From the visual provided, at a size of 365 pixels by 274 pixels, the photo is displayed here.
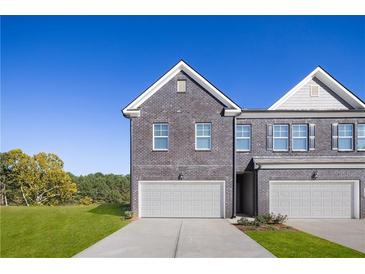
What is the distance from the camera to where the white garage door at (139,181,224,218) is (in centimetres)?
1653

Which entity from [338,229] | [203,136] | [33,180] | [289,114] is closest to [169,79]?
[203,136]

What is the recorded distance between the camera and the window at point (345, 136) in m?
17.3

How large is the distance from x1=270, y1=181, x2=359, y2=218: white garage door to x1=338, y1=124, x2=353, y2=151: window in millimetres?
2282

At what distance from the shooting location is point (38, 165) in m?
35.7

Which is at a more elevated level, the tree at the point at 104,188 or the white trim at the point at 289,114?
the white trim at the point at 289,114

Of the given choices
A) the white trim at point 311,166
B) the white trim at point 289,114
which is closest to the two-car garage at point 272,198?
the white trim at point 311,166

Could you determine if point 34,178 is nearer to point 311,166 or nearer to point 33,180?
point 33,180

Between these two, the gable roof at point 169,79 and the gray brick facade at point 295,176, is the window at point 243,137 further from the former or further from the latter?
the gray brick facade at point 295,176

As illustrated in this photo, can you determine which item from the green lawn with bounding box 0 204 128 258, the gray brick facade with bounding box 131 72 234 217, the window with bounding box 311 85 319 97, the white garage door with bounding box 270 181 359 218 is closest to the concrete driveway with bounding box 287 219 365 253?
the white garage door with bounding box 270 181 359 218

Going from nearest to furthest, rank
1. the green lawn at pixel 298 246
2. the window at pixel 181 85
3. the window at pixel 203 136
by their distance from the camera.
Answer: the green lawn at pixel 298 246, the window at pixel 203 136, the window at pixel 181 85

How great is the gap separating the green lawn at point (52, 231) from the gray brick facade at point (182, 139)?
2.96 metres

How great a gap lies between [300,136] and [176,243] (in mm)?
11285

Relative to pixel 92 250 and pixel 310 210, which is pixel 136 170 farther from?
pixel 310 210
